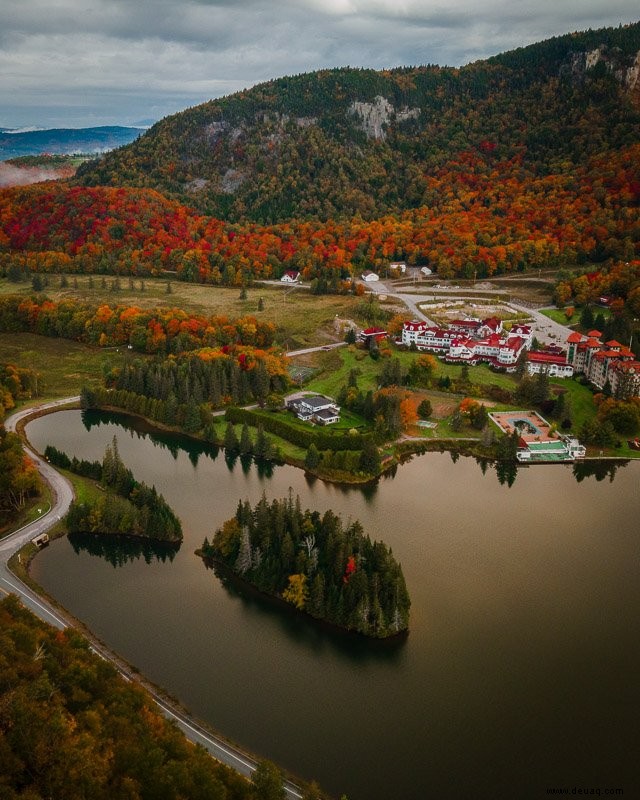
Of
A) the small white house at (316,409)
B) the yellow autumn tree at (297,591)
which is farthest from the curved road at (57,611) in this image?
the small white house at (316,409)

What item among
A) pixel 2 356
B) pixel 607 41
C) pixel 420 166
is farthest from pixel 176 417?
pixel 607 41

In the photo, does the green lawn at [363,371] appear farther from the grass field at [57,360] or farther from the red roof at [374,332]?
the grass field at [57,360]

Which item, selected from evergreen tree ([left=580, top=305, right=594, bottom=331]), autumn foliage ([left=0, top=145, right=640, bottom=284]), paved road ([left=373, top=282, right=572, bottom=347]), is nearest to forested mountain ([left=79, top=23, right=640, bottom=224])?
autumn foliage ([left=0, top=145, right=640, bottom=284])

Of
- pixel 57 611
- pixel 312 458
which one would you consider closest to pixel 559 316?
pixel 312 458

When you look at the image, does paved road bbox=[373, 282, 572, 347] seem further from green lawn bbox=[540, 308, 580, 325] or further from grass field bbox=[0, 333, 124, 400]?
grass field bbox=[0, 333, 124, 400]

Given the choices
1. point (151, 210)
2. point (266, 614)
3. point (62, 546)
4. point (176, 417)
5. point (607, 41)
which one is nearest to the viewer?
point (266, 614)

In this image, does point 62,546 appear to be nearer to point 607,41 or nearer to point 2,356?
point 2,356
